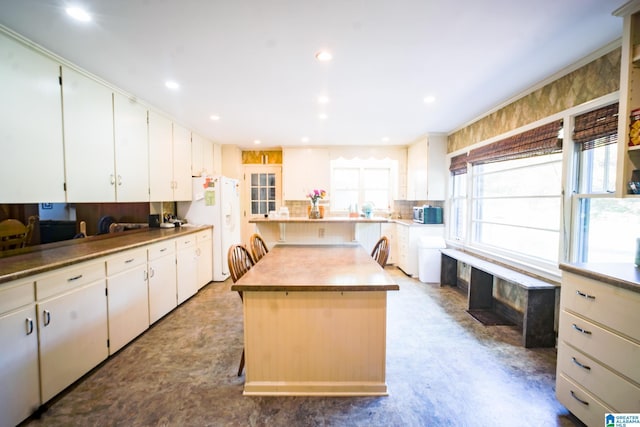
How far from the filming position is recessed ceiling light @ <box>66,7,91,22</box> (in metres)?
1.56

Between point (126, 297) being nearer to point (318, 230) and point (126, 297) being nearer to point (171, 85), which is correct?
point (171, 85)

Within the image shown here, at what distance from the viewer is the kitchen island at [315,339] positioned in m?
1.77

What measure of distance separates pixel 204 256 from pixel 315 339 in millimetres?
2789

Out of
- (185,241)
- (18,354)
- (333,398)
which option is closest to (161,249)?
(185,241)

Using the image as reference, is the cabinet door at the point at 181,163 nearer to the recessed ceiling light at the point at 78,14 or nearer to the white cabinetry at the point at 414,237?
the recessed ceiling light at the point at 78,14

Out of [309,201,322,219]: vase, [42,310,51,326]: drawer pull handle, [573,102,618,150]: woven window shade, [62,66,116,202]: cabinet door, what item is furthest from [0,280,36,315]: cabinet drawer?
[573,102,618,150]: woven window shade

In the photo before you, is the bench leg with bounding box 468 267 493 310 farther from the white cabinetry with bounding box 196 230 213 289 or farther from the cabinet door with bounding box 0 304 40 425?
the cabinet door with bounding box 0 304 40 425

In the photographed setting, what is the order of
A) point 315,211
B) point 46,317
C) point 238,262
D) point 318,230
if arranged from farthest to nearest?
point 315,211 → point 318,230 → point 238,262 → point 46,317

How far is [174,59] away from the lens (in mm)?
2107

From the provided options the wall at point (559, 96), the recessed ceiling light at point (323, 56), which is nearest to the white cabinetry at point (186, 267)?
the recessed ceiling light at point (323, 56)

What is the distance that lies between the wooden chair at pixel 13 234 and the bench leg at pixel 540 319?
171 inches

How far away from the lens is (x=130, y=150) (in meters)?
2.88

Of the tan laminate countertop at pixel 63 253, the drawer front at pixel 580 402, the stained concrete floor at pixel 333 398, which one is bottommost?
the stained concrete floor at pixel 333 398

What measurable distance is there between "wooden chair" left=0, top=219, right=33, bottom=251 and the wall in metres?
4.63
